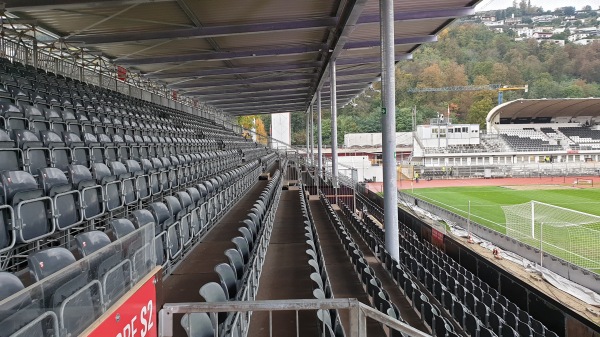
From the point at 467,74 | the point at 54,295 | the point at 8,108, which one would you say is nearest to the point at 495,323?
the point at 54,295

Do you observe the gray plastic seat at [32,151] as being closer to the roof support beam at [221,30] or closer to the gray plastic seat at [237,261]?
the gray plastic seat at [237,261]

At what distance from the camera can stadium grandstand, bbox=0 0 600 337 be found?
230 cm

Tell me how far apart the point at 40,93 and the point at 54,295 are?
8332 mm

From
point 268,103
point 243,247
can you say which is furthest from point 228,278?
point 268,103

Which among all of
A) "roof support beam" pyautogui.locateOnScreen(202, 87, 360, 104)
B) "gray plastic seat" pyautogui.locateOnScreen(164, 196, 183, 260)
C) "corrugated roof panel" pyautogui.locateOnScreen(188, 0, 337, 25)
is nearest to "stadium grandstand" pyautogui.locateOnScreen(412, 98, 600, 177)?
"roof support beam" pyautogui.locateOnScreen(202, 87, 360, 104)

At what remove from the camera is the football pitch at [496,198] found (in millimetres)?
26391

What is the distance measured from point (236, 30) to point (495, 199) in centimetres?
2599

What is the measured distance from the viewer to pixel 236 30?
12641mm

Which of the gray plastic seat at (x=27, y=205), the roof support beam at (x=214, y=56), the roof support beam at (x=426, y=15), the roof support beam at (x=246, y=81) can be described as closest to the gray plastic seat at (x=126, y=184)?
the gray plastic seat at (x=27, y=205)

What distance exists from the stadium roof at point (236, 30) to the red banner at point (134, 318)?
8765 millimetres

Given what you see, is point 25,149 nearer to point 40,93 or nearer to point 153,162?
point 153,162

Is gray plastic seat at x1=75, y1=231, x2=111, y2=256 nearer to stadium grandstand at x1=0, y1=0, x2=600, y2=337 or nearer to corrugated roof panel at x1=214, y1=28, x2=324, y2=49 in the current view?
stadium grandstand at x1=0, y1=0, x2=600, y2=337

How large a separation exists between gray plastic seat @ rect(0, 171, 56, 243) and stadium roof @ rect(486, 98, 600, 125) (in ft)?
181

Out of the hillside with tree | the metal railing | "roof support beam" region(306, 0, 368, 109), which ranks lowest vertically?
the metal railing
